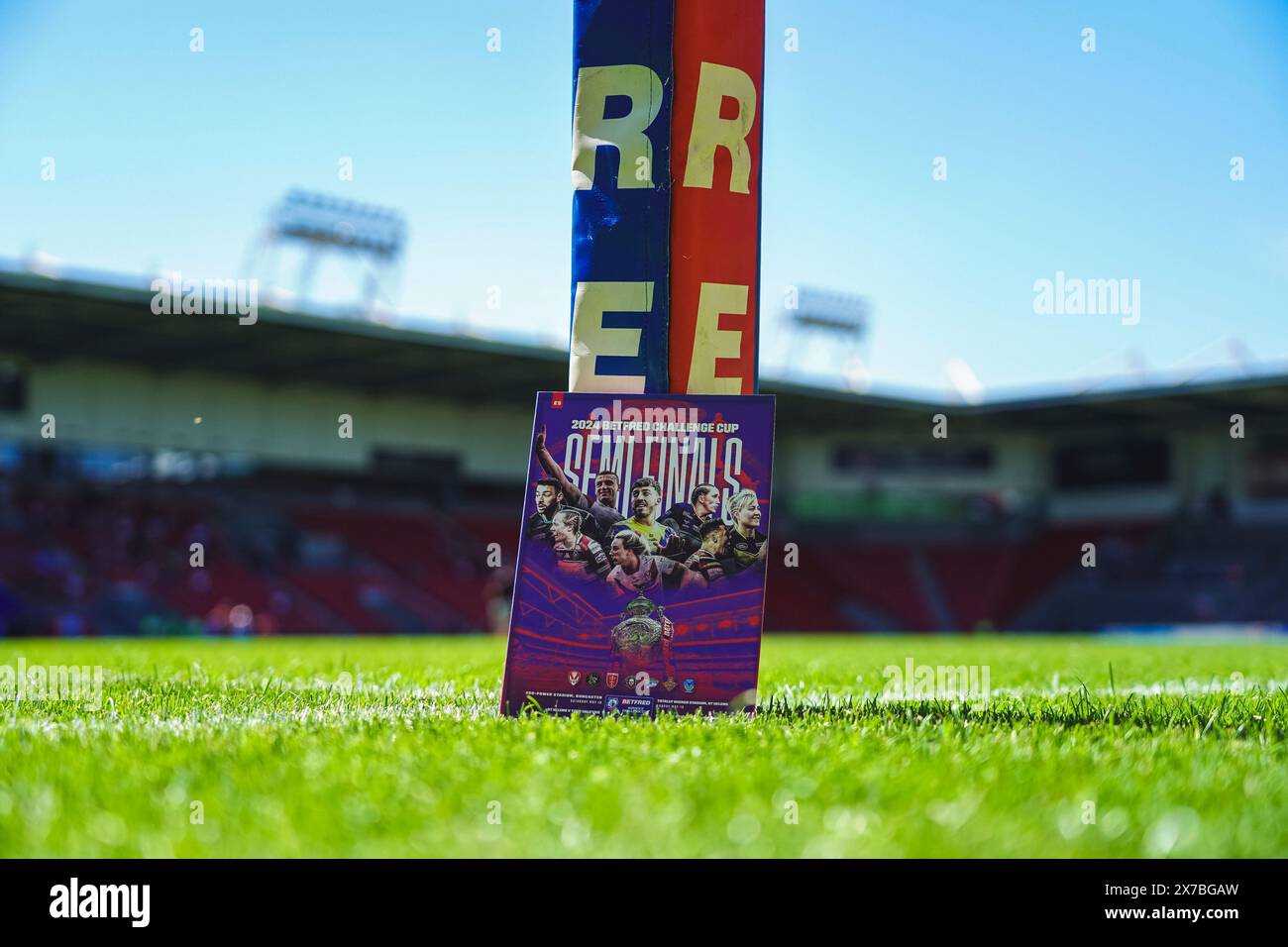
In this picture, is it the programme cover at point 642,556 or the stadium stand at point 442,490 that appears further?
the stadium stand at point 442,490

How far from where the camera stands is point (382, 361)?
3303cm

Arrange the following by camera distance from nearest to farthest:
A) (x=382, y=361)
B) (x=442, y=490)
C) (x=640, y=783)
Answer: (x=640, y=783)
(x=382, y=361)
(x=442, y=490)

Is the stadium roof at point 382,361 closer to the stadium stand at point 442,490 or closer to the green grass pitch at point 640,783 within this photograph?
the stadium stand at point 442,490

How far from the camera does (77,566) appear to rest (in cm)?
2811

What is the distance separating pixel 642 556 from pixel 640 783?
1759 mm

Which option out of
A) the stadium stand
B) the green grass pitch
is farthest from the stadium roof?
the green grass pitch

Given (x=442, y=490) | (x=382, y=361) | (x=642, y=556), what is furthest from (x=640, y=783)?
(x=442, y=490)

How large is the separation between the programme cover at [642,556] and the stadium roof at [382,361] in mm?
24742

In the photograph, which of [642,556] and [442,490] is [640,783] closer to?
[642,556]

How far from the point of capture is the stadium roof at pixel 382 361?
27.5m

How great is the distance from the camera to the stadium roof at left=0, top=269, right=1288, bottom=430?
90.3 ft

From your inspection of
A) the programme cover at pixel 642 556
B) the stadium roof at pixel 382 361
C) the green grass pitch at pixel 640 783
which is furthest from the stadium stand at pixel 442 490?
the green grass pitch at pixel 640 783

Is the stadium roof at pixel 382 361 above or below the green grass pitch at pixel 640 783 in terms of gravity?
above
